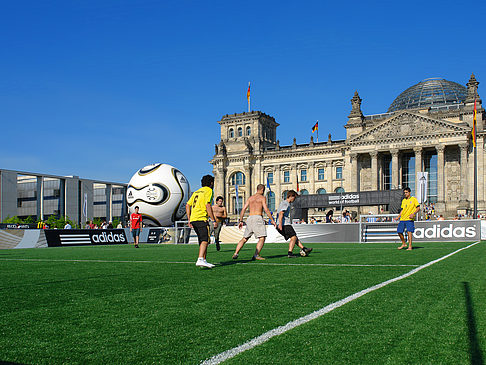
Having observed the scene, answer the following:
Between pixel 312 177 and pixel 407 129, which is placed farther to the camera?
pixel 312 177

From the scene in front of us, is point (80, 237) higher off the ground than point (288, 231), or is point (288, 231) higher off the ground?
point (288, 231)

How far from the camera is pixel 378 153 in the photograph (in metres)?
66.6

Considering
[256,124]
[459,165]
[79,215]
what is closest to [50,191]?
[79,215]

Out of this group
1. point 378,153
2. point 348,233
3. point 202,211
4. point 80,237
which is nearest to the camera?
point 202,211

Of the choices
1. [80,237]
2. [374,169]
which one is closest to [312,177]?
[374,169]

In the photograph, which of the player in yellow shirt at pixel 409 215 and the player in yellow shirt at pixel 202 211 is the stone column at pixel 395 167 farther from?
the player in yellow shirt at pixel 202 211

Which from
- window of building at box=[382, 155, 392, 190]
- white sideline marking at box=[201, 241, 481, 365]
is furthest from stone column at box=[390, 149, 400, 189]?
white sideline marking at box=[201, 241, 481, 365]

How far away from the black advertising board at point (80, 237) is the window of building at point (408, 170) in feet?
155

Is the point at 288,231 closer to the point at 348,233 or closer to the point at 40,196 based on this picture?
the point at 348,233

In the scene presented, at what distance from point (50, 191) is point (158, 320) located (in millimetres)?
86492

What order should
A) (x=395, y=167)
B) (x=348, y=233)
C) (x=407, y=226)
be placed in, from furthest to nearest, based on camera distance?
(x=395, y=167), (x=348, y=233), (x=407, y=226)

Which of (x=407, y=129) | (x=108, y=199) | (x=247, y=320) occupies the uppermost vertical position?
(x=407, y=129)

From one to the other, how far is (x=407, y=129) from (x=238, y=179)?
96.6ft

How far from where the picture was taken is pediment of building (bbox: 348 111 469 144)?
61.5 metres
